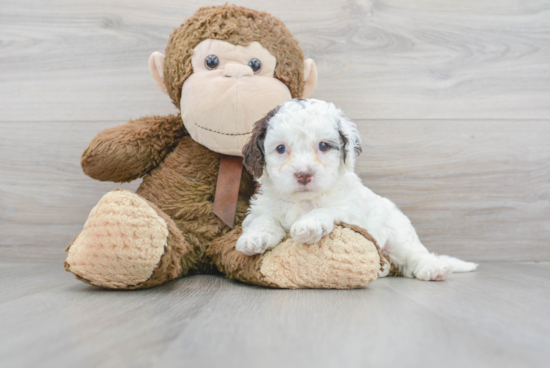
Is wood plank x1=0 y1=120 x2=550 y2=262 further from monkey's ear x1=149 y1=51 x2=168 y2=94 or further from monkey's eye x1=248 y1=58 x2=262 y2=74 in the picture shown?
monkey's eye x1=248 y1=58 x2=262 y2=74

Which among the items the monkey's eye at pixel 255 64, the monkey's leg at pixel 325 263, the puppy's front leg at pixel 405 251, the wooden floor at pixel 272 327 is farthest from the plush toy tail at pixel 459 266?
the monkey's eye at pixel 255 64

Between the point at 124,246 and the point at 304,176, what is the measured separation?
1.44 ft

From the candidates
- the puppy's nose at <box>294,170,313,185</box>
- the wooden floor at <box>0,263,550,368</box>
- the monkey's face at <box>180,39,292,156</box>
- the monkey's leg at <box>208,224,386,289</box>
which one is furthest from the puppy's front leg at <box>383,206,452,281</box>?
the monkey's face at <box>180,39,292,156</box>

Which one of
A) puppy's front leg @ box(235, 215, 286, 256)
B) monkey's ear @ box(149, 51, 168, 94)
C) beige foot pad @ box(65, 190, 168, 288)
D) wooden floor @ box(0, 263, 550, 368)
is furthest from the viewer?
monkey's ear @ box(149, 51, 168, 94)

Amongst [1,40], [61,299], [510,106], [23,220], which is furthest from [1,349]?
[510,106]

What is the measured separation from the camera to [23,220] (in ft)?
5.83

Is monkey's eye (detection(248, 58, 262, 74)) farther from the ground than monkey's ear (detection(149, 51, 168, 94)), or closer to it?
farther from the ground

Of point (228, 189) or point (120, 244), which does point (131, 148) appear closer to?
point (228, 189)

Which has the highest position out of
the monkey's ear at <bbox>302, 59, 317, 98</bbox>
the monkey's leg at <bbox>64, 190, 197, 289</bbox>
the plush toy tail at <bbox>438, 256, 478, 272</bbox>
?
the monkey's ear at <bbox>302, 59, 317, 98</bbox>

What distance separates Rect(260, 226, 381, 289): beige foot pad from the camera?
1041 mm

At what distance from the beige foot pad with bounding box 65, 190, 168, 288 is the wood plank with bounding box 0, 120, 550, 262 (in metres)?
0.77

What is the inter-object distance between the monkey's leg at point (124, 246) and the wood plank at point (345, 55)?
2.80 ft

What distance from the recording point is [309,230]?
1021mm

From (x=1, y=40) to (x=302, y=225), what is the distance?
153 cm
